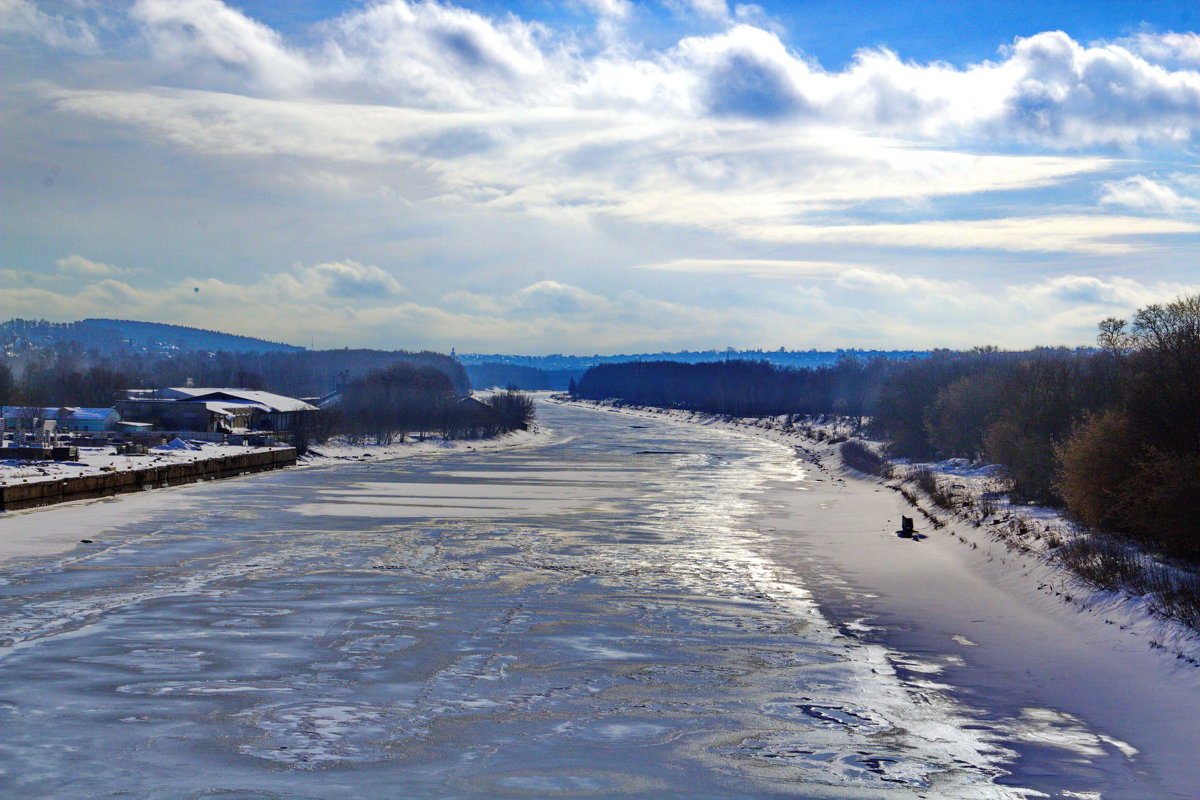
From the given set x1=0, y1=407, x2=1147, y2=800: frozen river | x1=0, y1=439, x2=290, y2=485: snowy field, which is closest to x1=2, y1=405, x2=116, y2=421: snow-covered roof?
x1=0, y1=439, x2=290, y2=485: snowy field

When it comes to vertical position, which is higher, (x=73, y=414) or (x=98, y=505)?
(x=73, y=414)

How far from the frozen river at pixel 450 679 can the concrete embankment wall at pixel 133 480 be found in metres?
11.8

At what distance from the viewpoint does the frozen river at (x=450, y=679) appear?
10945 mm

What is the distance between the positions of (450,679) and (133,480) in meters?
39.9

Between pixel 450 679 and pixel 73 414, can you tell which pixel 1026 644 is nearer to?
pixel 450 679

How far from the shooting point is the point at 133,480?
4950 cm

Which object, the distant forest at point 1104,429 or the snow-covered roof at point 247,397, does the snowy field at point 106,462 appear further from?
the distant forest at point 1104,429

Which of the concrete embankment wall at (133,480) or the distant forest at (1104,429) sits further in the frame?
the concrete embankment wall at (133,480)

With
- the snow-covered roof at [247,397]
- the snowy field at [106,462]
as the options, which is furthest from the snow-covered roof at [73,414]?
the snowy field at [106,462]

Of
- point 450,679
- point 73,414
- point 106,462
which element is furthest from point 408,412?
point 450,679

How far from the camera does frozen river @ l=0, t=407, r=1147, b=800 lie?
10.9 m

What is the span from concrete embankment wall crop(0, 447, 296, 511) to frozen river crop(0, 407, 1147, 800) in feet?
38.8

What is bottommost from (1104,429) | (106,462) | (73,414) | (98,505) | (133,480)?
(98,505)

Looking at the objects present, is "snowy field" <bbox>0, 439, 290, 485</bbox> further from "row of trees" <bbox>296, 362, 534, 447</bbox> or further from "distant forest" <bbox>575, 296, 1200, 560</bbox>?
"distant forest" <bbox>575, 296, 1200, 560</bbox>
